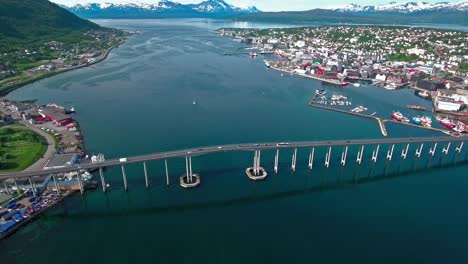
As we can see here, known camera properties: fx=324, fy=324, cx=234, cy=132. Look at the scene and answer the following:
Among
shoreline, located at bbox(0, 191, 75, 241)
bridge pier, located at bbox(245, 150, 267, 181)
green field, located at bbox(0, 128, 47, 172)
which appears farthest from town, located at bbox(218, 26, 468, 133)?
shoreline, located at bbox(0, 191, 75, 241)

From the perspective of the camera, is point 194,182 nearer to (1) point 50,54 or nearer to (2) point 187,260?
(2) point 187,260

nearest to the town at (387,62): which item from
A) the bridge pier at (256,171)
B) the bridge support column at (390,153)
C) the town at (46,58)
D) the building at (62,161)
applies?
the bridge support column at (390,153)

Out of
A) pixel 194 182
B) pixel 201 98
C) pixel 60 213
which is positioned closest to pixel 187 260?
pixel 194 182

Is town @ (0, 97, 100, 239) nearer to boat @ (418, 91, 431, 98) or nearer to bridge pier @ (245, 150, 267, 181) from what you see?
bridge pier @ (245, 150, 267, 181)

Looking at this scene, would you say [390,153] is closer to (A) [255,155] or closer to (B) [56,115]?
(A) [255,155]

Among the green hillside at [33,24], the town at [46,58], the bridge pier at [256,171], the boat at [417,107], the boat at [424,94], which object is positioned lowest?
the boat at [424,94]

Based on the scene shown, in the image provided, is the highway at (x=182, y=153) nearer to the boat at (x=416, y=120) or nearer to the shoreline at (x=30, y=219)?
the shoreline at (x=30, y=219)
